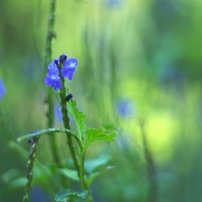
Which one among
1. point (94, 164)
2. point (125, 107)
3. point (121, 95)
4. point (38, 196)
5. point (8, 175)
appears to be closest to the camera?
point (94, 164)

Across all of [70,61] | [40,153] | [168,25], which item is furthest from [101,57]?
[168,25]

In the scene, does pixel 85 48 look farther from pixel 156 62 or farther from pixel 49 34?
pixel 156 62

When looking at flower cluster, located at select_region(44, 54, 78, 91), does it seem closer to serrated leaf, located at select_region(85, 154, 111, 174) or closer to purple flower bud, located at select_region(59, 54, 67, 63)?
purple flower bud, located at select_region(59, 54, 67, 63)

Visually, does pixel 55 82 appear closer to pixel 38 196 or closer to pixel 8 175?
pixel 8 175

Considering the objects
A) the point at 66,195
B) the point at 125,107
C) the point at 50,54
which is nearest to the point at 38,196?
the point at 125,107

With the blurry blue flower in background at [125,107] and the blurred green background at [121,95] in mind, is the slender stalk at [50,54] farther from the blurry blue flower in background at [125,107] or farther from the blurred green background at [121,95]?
the blurry blue flower in background at [125,107]

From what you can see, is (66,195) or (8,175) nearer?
(66,195)

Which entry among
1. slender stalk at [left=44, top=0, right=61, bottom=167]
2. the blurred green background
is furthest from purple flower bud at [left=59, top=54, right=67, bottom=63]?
the blurred green background

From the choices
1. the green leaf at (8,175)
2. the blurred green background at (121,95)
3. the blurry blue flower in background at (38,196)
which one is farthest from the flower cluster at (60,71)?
the blurry blue flower in background at (38,196)
